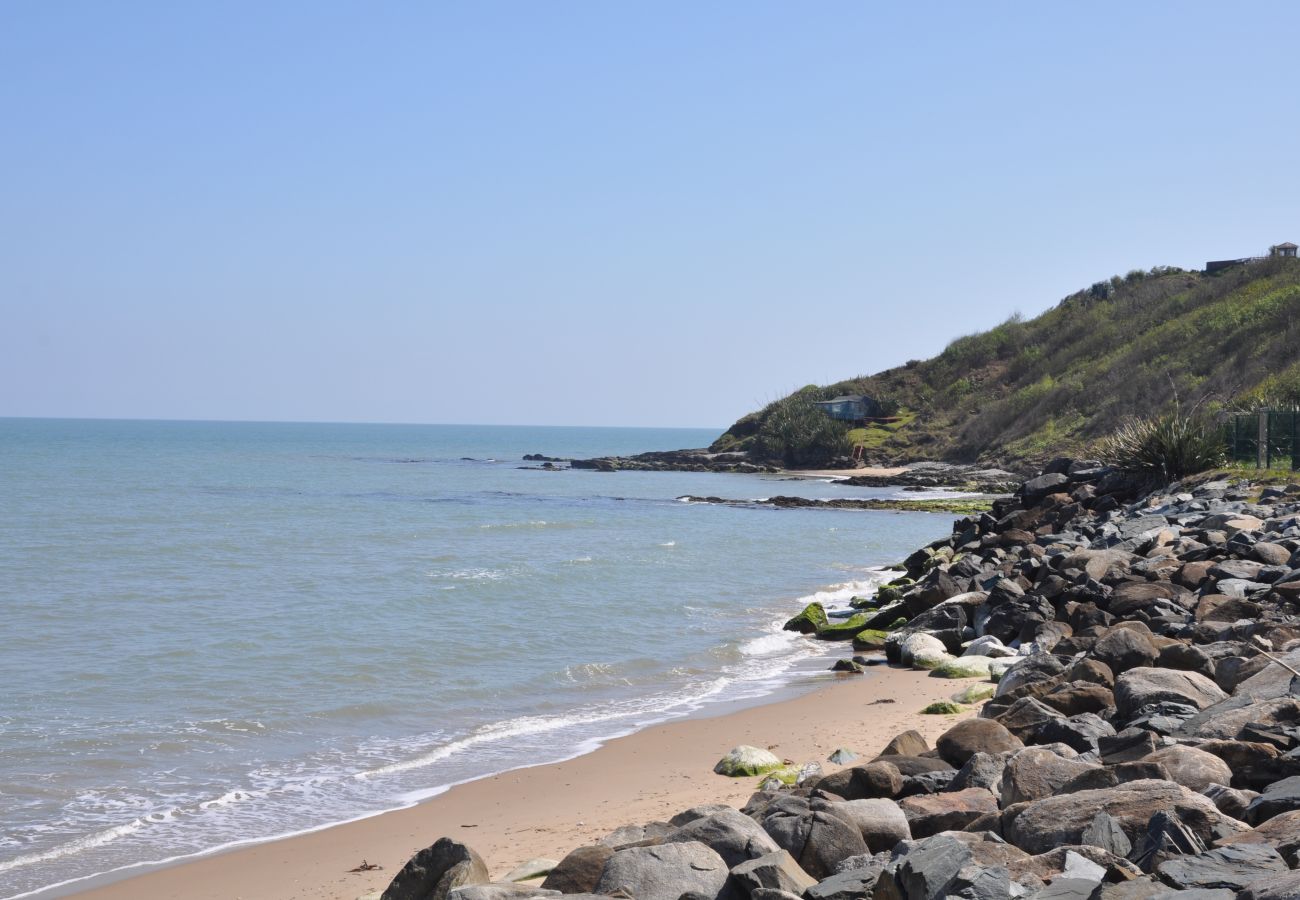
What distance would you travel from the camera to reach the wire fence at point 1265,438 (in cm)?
2544

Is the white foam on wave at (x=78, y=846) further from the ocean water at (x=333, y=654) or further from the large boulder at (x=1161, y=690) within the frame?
the large boulder at (x=1161, y=690)

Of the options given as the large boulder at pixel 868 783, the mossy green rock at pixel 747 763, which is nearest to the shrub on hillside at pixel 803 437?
the mossy green rock at pixel 747 763

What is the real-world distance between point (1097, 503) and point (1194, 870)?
2375cm

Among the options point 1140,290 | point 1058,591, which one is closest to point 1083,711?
point 1058,591

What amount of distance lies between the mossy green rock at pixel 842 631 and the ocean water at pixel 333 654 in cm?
48

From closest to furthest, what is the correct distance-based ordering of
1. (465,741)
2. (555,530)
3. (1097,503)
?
(465,741) → (1097,503) → (555,530)

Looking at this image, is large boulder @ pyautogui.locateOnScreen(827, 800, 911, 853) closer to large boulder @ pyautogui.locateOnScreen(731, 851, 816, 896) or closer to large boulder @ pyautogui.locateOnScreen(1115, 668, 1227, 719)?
large boulder @ pyautogui.locateOnScreen(731, 851, 816, 896)

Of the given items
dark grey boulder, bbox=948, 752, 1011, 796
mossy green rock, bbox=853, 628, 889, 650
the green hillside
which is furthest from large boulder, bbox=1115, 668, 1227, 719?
the green hillside

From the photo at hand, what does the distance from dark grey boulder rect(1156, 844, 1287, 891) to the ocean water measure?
21.4ft

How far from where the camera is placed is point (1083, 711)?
8.93 meters

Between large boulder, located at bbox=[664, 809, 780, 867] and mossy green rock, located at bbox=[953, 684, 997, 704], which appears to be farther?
mossy green rock, located at bbox=[953, 684, 997, 704]

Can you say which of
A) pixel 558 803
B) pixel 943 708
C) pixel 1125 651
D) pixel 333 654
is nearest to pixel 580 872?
pixel 558 803

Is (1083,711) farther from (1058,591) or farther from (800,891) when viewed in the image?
(1058,591)

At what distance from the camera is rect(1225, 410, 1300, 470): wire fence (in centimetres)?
2544
